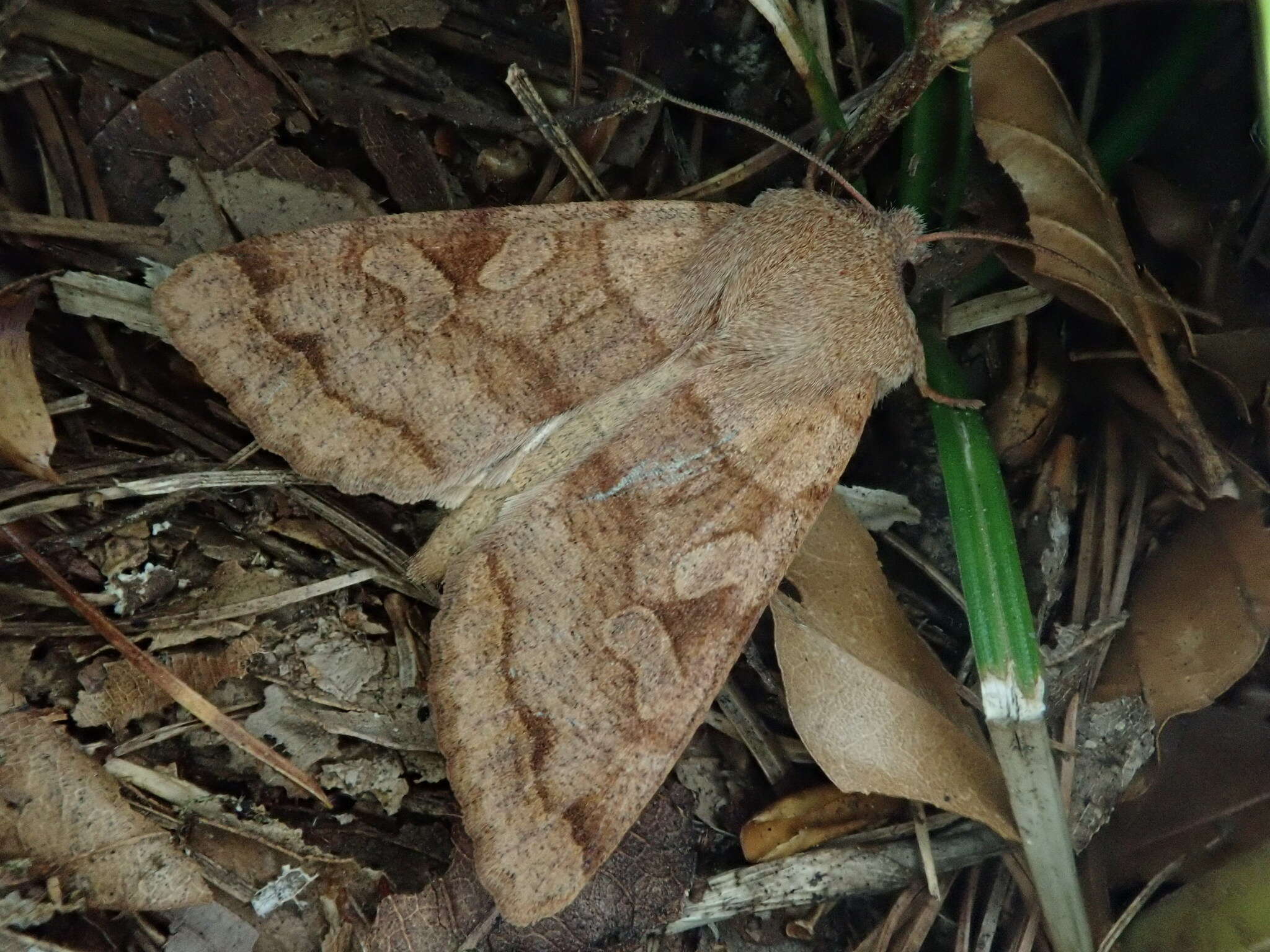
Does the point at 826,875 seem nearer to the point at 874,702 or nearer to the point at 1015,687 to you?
the point at 874,702

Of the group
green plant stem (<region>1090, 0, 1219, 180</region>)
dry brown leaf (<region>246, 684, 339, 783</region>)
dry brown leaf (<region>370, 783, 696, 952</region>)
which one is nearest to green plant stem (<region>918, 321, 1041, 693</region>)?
green plant stem (<region>1090, 0, 1219, 180</region>)

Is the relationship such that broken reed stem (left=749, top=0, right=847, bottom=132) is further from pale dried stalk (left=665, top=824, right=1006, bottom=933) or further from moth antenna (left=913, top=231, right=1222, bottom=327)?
pale dried stalk (left=665, top=824, right=1006, bottom=933)

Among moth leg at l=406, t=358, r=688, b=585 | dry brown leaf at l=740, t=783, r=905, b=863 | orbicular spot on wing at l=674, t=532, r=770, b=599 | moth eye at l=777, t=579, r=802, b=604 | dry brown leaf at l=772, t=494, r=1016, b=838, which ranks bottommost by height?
dry brown leaf at l=740, t=783, r=905, b=863

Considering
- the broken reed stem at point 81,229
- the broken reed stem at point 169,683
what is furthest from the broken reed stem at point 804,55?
the broken reed stem at point 169,683

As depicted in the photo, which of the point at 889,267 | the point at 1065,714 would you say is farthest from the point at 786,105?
the point at 1065,714

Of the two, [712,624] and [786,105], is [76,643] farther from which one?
[786,105]

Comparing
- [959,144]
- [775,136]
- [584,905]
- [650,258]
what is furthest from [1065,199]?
[584,905]

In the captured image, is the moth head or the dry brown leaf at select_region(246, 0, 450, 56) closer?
the moth head
